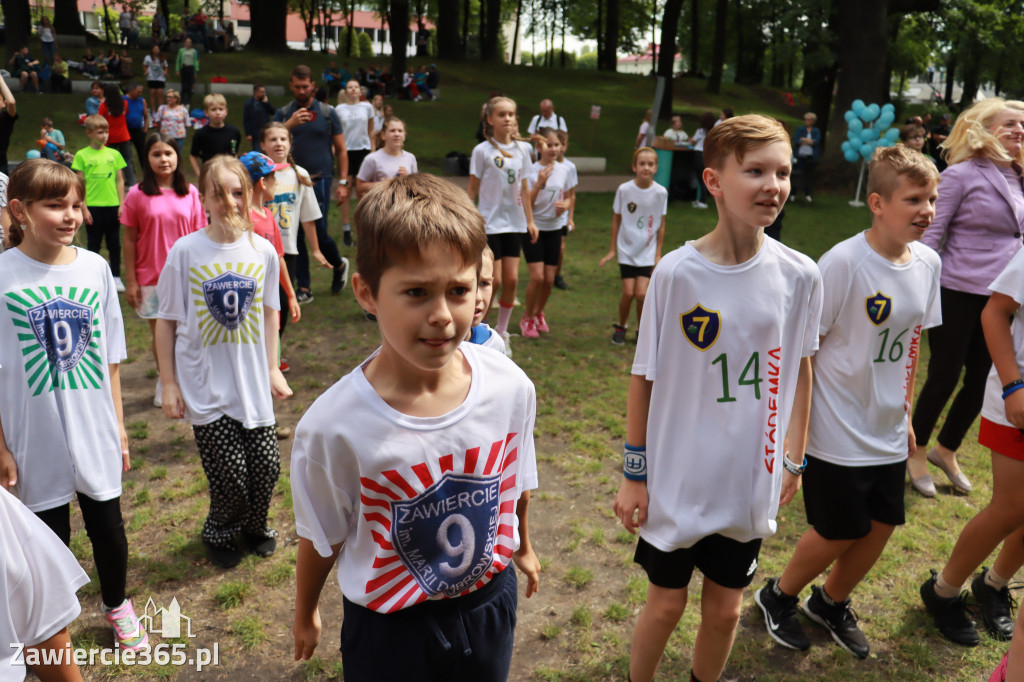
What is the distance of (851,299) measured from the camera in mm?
Result: 3365

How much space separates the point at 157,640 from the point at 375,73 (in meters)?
29.9

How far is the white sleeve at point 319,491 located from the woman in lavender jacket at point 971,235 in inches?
171

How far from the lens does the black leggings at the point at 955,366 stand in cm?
513

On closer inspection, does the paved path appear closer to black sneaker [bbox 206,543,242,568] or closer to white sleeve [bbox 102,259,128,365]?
black sneaker [bbox 206,543,242,568]

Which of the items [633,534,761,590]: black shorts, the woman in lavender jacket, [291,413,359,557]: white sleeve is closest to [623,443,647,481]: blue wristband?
[633,534,761,590]: black shorts

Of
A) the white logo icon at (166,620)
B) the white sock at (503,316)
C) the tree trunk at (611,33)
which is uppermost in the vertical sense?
the tree trunk at (611,33)

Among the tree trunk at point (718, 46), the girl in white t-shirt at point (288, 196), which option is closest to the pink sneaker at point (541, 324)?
the girl in white t-shirt at point (288, 196)

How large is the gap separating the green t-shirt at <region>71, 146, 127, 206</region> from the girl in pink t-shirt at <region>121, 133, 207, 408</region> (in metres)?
3.66

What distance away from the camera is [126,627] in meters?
3.65

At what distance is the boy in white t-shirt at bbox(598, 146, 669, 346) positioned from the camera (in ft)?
27.0

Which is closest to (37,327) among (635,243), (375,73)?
(635,243)

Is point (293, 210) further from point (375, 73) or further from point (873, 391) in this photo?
point (375, 73)

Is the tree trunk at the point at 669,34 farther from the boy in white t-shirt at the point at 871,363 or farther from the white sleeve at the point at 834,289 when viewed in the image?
the white sleeve at the point at 834,289

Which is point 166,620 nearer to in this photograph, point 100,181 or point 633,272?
point 633,272
